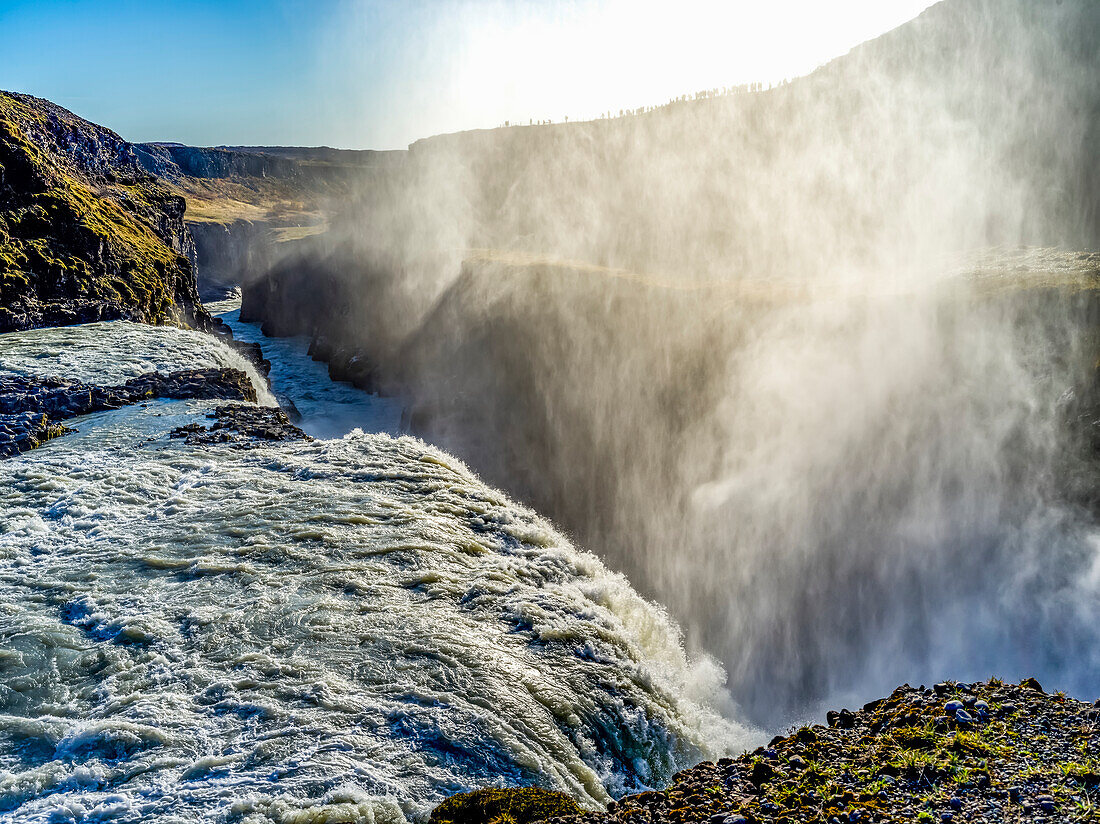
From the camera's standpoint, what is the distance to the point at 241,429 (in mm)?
15984

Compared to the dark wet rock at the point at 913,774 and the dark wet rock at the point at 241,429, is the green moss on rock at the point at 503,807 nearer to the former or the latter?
the dark wet rock at the point at 913,774

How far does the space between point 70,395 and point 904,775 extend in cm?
1907

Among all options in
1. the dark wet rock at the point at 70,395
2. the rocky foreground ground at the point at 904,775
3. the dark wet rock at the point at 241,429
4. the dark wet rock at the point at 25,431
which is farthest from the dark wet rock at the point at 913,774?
the dark wet rock at the point at 70,395

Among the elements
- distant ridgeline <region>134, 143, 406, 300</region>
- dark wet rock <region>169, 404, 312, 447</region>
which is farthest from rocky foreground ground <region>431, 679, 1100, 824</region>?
distant ridgeline <region>134, 143, 406, 300</region>

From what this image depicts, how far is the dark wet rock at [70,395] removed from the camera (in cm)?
1418

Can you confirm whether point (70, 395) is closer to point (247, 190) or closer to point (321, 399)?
point (321, 399)

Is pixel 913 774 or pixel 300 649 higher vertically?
pixel 913 774

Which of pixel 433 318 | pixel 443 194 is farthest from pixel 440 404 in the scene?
pixel 443 194

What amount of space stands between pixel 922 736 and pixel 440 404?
23.8 m

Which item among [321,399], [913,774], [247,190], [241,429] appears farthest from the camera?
[247,190]

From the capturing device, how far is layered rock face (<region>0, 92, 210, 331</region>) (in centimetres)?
2088

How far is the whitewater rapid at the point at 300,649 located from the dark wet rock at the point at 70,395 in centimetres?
107

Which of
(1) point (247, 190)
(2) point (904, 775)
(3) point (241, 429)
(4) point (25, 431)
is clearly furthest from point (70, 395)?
(1) point (247, 190)

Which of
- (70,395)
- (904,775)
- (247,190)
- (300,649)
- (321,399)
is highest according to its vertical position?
(247,190)
